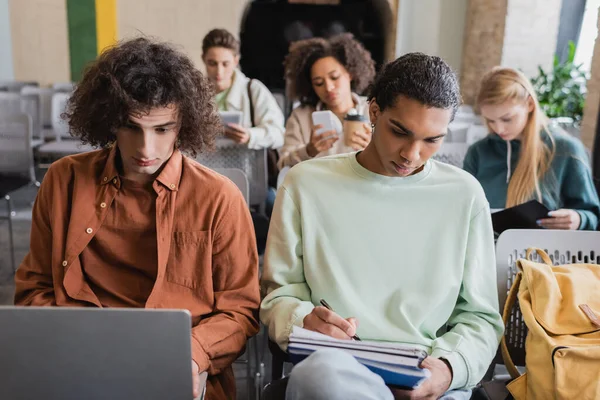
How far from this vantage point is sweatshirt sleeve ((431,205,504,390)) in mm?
1354

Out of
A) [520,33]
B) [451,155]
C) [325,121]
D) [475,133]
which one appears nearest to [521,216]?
[451,155]

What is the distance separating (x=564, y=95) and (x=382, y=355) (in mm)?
4635

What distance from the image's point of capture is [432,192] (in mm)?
1428

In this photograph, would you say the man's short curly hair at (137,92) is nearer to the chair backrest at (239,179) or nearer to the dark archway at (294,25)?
the chair backrest at (239,179)

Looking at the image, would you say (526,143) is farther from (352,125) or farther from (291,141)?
(291,141)

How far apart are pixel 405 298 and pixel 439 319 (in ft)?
0.36

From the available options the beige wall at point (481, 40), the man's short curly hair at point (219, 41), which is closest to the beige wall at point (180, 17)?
the beige wall at point (481, 40)

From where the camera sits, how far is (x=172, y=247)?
1383mm

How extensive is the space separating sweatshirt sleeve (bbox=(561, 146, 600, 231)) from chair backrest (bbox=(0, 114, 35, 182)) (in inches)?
130

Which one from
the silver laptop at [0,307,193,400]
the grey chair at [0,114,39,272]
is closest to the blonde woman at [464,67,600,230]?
the silver laptop at [0,307,193,400]

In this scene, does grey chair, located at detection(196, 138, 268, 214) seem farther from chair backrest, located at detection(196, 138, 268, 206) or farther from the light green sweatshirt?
the light green sweatshirt

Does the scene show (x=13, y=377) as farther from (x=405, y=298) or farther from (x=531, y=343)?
(x=531, y=343)

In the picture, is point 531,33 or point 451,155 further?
point 531,33

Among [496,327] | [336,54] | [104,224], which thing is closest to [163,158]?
[104,224]
